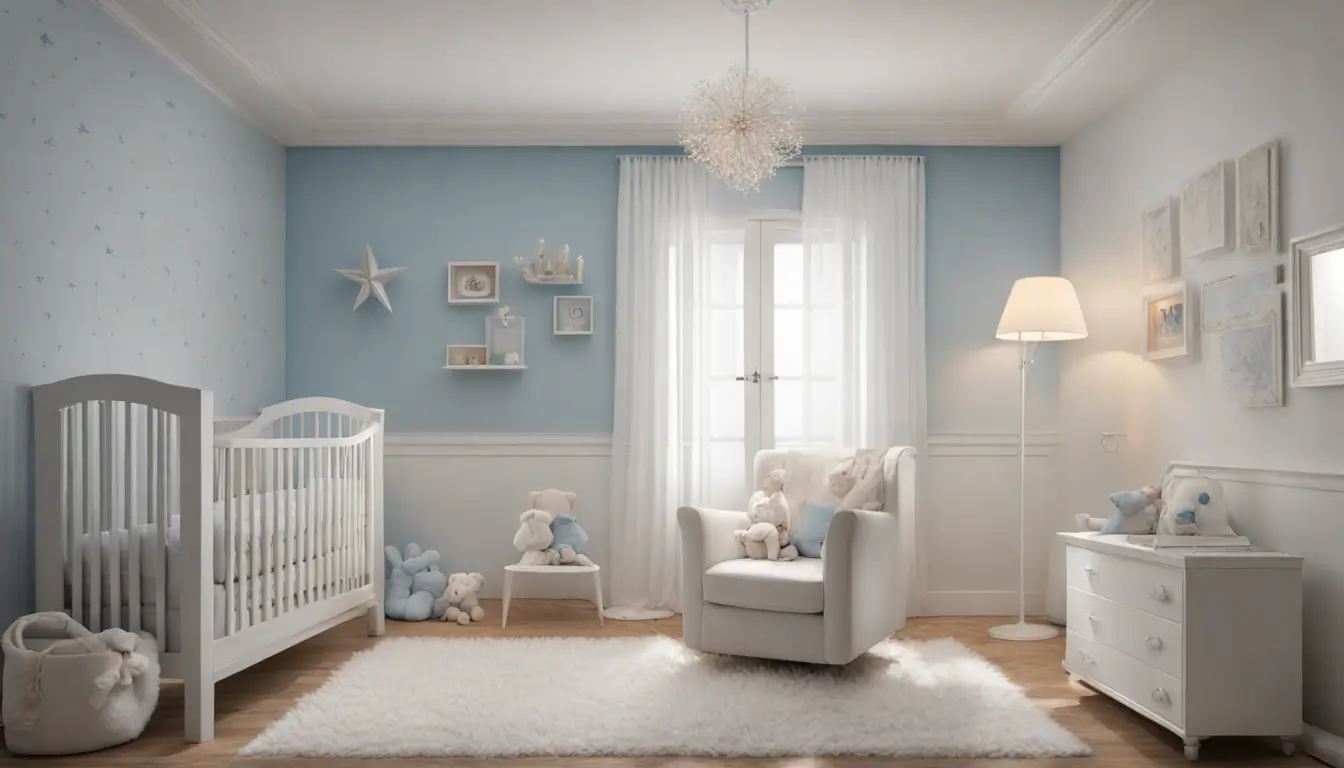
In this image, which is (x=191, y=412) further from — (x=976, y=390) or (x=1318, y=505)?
(x=976, y=390)

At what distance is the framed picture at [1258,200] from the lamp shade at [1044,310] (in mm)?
1004

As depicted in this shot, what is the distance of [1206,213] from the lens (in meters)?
3.64

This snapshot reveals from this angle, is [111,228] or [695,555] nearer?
[111,228]

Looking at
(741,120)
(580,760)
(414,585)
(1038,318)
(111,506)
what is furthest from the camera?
(414,585)

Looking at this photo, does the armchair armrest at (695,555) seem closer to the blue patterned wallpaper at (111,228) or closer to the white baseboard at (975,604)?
the white baseboard at (975,604)

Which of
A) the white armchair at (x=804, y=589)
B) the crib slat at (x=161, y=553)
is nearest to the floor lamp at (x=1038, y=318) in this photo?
the white armchair at (x=804, y=589)

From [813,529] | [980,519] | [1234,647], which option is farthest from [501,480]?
[1234,647]

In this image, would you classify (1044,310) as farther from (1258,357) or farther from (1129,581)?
(1129,581)

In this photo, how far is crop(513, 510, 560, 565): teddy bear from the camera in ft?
15.5

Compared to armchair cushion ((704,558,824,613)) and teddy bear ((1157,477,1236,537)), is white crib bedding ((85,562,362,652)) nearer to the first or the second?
armchair cushion ((704,558,824,613))

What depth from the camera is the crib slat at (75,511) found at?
303cm

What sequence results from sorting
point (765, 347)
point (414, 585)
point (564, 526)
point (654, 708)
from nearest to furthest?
1. point (654, 708)
2. point (564, 526)
3. point (414, 585)
4. point (765, 347)

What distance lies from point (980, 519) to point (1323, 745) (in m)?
2.26

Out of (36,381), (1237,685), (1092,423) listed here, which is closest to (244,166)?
(36,381)
